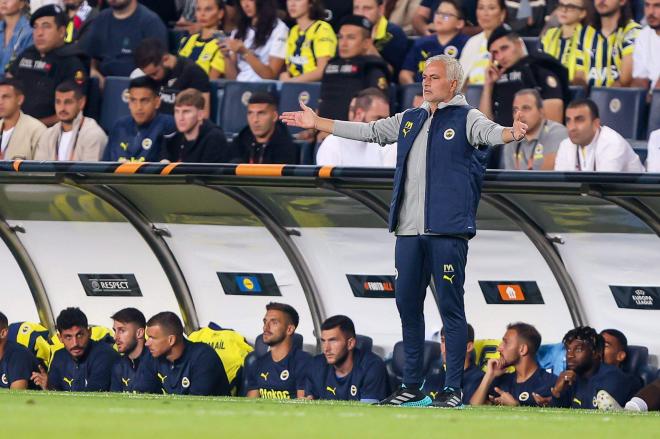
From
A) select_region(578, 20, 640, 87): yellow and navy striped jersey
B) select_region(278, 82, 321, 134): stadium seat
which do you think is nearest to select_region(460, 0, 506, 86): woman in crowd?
select_region(578, 20, 640, 87): yellow and navy striped jersey

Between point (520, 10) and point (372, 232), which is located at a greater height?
point (520, 10)

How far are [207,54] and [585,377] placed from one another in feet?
20.5

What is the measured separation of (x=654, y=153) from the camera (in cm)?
1131

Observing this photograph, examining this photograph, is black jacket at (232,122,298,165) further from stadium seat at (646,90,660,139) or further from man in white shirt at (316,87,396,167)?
A: stadium seat at (646,90,660,139)

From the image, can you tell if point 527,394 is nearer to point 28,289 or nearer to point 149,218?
point 149,218

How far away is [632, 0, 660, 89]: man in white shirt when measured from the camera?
513 inches

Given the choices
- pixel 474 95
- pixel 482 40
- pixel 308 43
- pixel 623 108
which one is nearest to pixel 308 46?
pixel 308 43

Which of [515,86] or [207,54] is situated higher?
[207,54]

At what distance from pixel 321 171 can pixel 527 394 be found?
7.66 ft

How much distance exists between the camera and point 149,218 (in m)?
11.6

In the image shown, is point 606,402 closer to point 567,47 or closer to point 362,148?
point 362,148

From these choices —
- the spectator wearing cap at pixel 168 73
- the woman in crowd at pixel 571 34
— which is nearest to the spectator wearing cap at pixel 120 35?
the spectator wearing cap at pixel 168 73

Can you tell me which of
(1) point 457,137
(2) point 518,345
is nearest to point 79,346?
(2) point 518,345

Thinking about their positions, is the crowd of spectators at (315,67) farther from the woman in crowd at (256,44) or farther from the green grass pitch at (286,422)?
the green grass pitch at (286,422)
